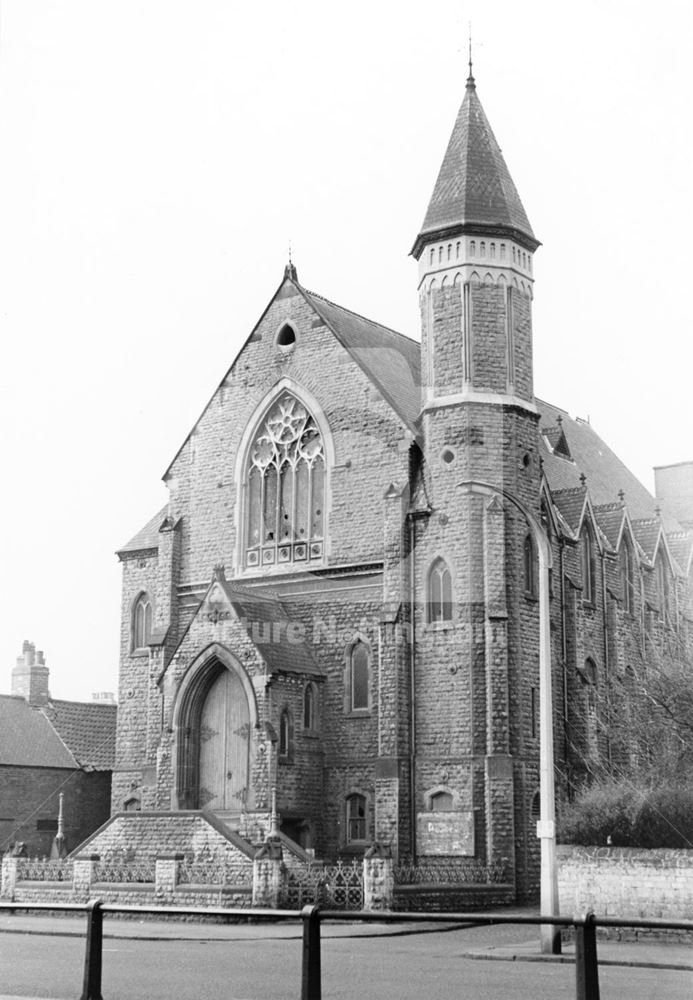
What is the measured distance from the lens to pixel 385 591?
118ft

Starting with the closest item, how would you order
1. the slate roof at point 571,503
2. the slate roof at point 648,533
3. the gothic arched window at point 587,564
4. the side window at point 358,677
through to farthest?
the side window at point 358,677 → the gothic arched window at point 587,564 → the slate roof at point 571,503 → the slate roof at point 648,533

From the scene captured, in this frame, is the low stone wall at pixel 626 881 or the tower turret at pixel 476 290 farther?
the tower turret at pixel 476 290

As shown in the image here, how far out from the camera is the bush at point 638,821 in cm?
2436

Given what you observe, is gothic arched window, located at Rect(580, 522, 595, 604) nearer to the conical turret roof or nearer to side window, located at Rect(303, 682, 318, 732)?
side window, located at Rect(303, 682, 318, 732)

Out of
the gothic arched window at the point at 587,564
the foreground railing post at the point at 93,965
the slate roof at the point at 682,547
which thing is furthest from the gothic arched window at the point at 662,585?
the foreground railing post at the point at 93,965

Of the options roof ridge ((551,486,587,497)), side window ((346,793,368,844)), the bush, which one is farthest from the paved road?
roof ridge ((551,486,587,497))

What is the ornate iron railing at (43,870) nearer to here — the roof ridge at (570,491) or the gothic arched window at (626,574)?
the roof ridge at (570,491)

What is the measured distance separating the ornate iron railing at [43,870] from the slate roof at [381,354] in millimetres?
14741

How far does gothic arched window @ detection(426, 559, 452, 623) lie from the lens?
1391 inches

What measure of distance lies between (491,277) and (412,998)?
1059 inches

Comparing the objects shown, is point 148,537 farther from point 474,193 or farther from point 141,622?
point 474,193

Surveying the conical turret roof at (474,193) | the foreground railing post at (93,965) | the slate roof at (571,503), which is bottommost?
the foreground railing post at (93,965)

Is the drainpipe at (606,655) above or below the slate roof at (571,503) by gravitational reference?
below

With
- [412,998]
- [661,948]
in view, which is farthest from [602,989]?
[661,948]
